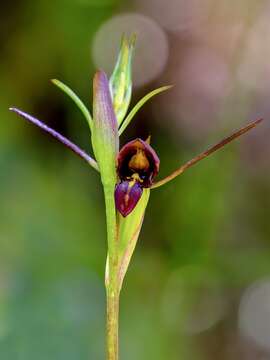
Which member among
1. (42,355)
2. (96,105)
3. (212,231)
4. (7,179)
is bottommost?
(42,355)

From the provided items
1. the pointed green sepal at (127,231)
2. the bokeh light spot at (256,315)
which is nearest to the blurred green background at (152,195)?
the bokeh light spot at (256,315)

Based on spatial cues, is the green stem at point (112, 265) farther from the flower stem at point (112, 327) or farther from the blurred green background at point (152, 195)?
the blurred green background at point (152, 195)

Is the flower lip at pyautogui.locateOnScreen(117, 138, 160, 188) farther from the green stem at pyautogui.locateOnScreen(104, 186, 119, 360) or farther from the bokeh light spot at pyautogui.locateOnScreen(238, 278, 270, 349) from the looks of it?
the bokeh light spot at pyautogui.locateOnScreen(238, 278, 270, 349)

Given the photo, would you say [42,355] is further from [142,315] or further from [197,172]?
[197,172]

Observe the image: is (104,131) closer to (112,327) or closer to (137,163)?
(137,163)

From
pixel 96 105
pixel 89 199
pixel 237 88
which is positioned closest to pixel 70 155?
pixel 89 199
